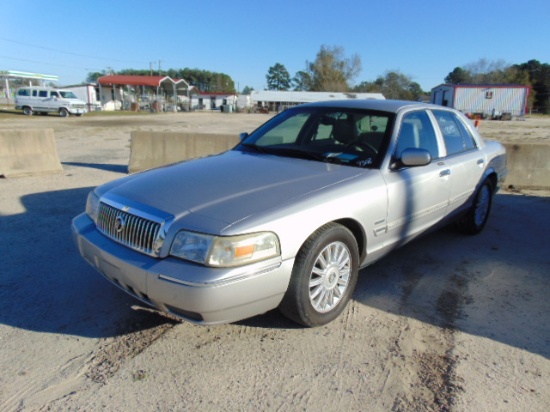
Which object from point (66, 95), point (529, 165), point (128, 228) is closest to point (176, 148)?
point (128, 228)

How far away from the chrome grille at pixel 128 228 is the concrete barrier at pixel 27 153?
5763 mm

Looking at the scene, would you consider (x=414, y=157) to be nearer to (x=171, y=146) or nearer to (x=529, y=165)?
(x=529, y=165)

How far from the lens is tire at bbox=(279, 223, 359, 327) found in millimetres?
2738

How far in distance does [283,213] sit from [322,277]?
61cm

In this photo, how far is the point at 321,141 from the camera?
4051 mm

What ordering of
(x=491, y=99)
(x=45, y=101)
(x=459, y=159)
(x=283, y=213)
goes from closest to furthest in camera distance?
(x=283, y=213), (x=459, y=159), (x=45, y=101), (x=491, y=99)

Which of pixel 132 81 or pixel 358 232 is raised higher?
pixel 132 81

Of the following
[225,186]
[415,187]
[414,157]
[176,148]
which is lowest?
[176,148]

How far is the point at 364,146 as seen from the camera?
12.3 feet

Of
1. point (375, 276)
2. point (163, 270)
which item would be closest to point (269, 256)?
point (163, 270)

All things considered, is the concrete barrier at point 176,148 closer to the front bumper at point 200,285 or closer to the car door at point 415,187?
the car door at point 415,187

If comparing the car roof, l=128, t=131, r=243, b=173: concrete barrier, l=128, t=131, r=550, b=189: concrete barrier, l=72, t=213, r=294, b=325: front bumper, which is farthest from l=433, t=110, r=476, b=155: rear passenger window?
l=128, t=131, r=243, b=173: concrete barrier

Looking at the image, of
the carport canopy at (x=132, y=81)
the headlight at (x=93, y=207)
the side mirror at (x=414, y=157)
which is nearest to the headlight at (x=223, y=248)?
the headlight at (x=93, y=207)

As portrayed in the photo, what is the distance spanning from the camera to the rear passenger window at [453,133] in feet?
14.7
